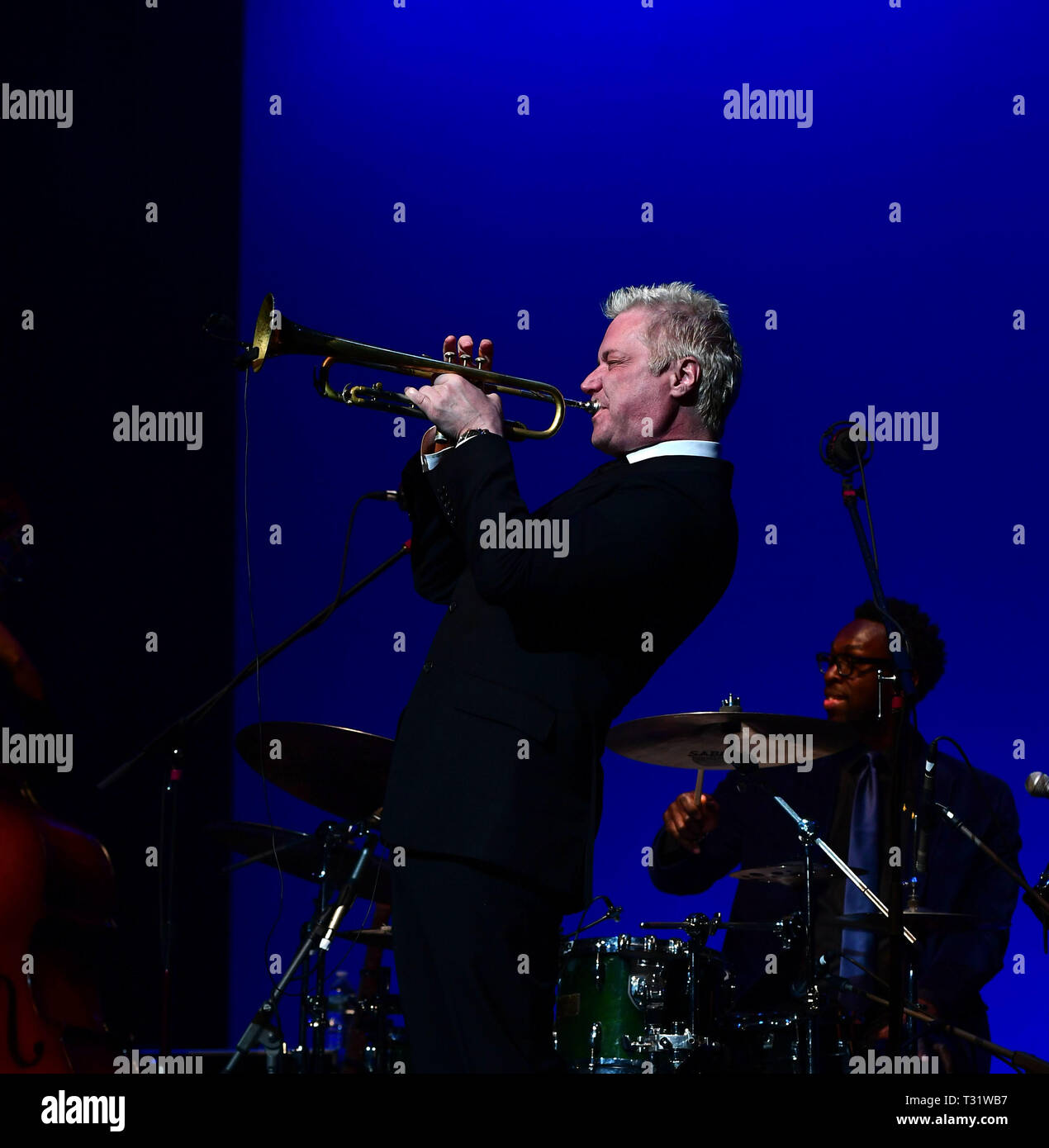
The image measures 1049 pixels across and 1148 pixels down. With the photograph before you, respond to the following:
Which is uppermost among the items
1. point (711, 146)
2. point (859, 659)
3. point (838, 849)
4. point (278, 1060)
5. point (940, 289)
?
point (711, 146)

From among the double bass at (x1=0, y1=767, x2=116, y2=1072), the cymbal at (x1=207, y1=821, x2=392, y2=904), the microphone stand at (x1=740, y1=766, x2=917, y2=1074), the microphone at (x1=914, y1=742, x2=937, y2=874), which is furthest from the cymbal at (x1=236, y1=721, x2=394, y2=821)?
the microphone at (x1=914, y1=742, x2=937, y2=874)

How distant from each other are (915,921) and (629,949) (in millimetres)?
807

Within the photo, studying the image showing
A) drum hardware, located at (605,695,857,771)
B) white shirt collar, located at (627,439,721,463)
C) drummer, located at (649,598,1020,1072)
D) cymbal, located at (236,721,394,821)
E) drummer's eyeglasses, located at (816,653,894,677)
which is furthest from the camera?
drummer's eyeglasses, located at (816,653,894,677)

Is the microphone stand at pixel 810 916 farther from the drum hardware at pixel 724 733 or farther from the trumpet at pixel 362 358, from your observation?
the trumpet at pixel 362 358

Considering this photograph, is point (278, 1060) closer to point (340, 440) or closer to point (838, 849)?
point (838, 849)

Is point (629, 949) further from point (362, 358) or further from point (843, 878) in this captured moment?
point (362, 358)

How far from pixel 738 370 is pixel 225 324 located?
0.99m

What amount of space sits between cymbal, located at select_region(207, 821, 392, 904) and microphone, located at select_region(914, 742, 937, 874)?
4.40ft

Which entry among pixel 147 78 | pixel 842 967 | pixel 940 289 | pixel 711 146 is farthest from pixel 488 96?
pixel 842 967

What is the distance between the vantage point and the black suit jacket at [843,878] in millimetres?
4062

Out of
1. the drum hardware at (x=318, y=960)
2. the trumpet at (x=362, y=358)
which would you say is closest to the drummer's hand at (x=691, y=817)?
the drum hardware at (x=318, y=960)

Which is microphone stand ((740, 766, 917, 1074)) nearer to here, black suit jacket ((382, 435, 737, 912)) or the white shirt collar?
the white shirt collar

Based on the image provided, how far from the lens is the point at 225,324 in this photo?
8.84 feet

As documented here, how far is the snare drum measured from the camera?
3781 mm
